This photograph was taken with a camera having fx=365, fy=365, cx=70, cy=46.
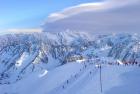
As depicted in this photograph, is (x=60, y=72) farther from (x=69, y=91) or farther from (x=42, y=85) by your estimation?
(x=69, y=91)

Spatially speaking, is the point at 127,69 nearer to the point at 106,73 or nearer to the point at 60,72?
the point at 106,73

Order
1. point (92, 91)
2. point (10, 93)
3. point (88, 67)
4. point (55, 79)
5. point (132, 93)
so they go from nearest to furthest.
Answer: point (132, 93) < point (92, 91) < point (88, 67) < point (55, 79) < point (10, 93)

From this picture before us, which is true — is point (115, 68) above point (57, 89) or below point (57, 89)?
above

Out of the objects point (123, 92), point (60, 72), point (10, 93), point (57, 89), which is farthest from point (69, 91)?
point (10, 93)

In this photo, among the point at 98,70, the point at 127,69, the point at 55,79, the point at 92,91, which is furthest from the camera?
the point at 55,79

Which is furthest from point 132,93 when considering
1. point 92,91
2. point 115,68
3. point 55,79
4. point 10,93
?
point 10,93

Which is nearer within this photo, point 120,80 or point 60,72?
point 120,80
